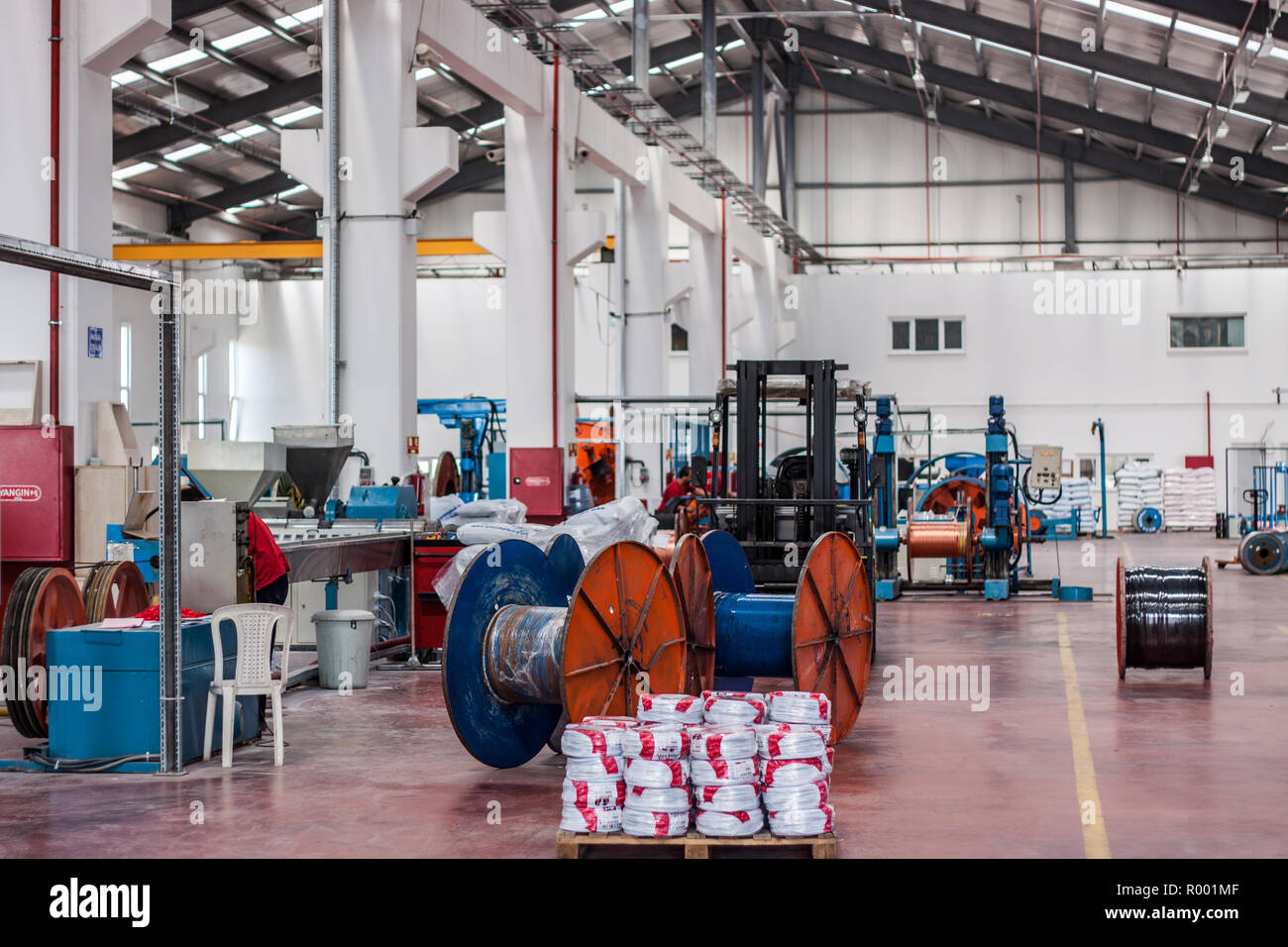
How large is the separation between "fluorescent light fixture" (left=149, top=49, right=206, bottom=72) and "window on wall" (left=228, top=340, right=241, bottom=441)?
11.9 meters

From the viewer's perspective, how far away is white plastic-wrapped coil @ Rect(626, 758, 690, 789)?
580 centimetres

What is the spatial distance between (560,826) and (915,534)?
13.8 m

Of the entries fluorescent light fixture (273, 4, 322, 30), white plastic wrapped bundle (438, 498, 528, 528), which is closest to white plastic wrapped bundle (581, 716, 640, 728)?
white plastic wrapped bundle (438, 498, 528, 528)

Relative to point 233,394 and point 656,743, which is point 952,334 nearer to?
point 233,394

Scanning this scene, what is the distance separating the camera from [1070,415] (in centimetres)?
3400

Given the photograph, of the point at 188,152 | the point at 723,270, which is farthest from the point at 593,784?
the point at 188,152

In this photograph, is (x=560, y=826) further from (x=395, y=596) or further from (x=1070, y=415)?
(x=1070, y=415)

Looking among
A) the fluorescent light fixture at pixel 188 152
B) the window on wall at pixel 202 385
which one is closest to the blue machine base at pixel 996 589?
the fluorescent light fixture at pixel 188 152

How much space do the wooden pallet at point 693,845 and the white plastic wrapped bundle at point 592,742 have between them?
35 centimetres

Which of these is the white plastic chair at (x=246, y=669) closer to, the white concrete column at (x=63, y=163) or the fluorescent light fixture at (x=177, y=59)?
the white concrete column at (x=63, y=163)

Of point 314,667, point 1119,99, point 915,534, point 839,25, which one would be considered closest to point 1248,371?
point 1119,99

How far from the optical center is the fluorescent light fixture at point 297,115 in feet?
93.4
